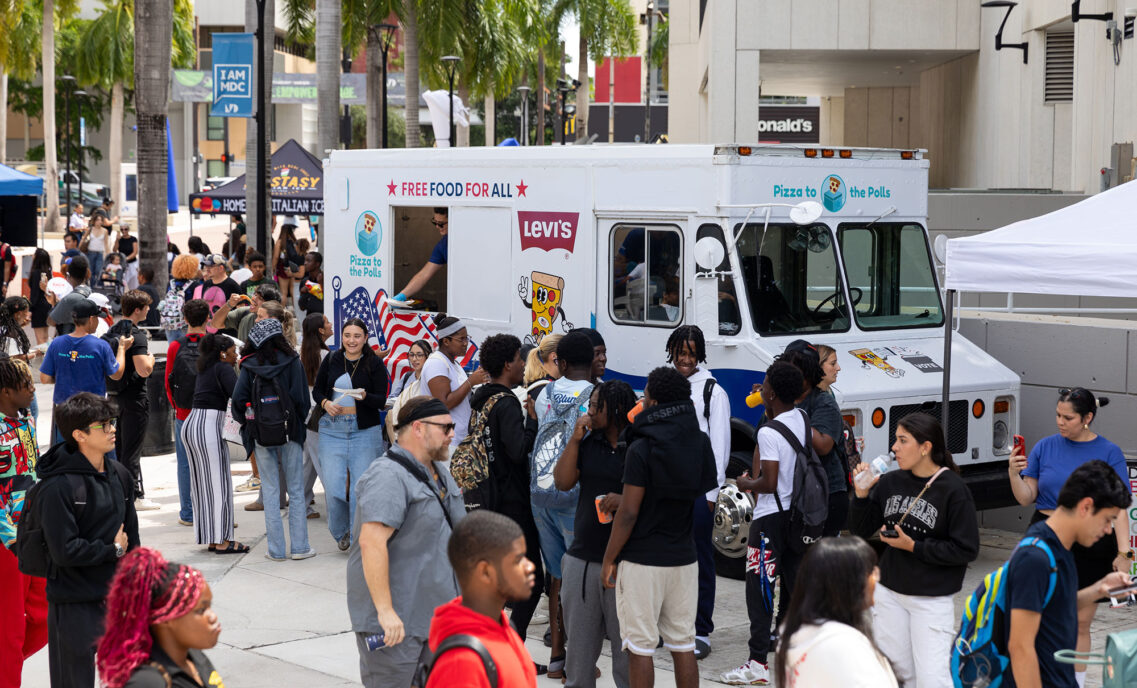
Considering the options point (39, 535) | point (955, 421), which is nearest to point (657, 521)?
point (39, 535)

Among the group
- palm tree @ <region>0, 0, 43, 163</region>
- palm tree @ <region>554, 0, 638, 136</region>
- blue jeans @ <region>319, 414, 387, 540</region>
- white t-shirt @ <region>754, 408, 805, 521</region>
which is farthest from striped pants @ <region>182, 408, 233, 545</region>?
palm tree @ <region>554, 0, 638, 136</region>

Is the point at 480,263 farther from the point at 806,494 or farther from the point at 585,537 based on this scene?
the point at 585,537

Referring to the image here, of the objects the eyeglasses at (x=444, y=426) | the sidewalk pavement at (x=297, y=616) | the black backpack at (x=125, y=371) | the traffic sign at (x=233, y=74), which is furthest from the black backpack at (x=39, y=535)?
the traffic sign at (x=233, y=74)

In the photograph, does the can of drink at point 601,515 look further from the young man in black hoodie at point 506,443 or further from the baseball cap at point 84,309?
the baseball cap at point 84,309

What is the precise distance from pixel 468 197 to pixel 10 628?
17.2ft

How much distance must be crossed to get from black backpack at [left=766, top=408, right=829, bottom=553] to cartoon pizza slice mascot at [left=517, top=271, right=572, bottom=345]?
3.04 m

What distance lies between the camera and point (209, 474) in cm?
973

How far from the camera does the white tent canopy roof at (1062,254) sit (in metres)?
7.83

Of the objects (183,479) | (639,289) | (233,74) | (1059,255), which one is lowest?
(183,479)

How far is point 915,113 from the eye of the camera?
29734 mm

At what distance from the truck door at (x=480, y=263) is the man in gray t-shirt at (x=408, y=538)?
16.5ft

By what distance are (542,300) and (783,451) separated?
340 cm

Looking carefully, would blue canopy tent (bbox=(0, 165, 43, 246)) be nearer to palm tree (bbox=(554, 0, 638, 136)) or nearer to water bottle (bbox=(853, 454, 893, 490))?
water bottle (bbox=(853, 454, 893, 490))

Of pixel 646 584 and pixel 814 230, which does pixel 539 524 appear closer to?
pixel 646 584
